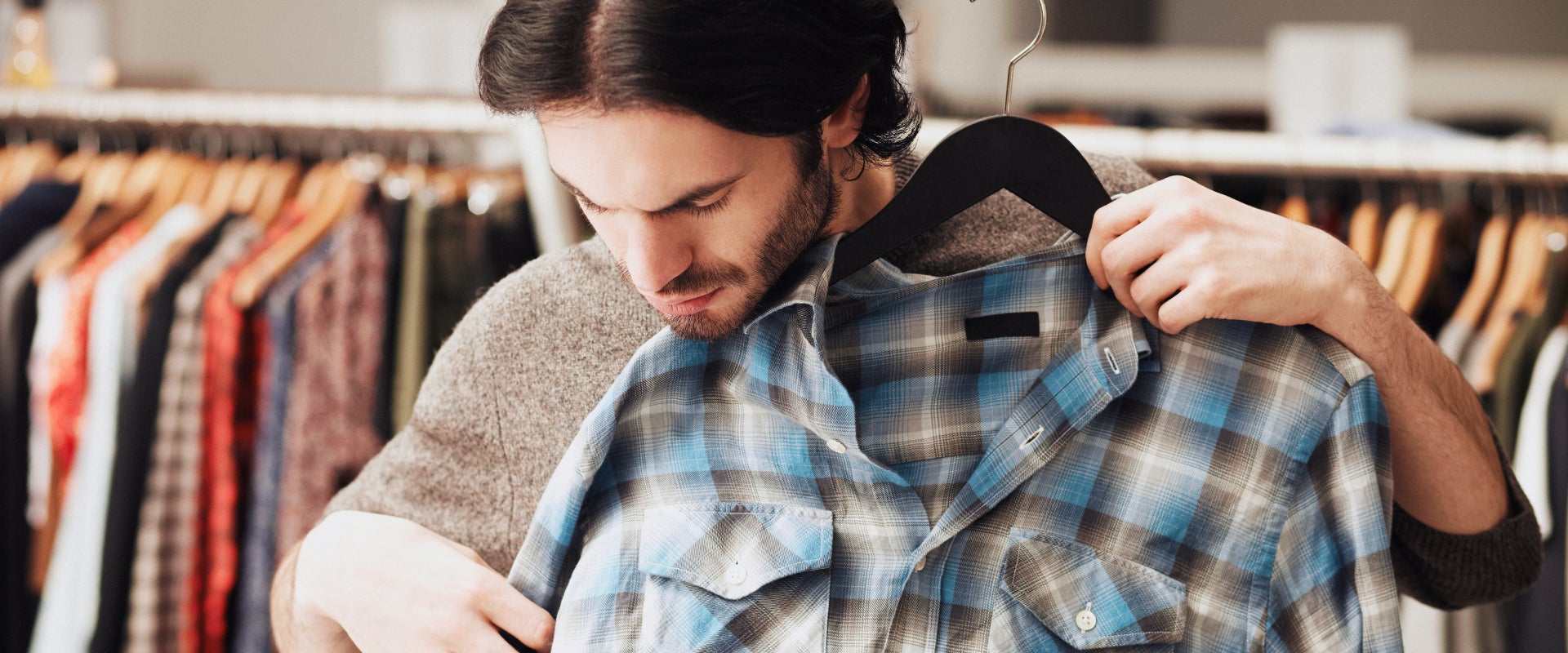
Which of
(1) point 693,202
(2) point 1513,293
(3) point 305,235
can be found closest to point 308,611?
(1) point 693,202

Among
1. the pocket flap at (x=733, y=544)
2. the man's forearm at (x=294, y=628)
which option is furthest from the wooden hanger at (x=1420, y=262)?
the man's forearm at (x=294, y=628)

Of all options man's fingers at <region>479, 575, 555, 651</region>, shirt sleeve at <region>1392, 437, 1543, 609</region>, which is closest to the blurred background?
shirt sleeve at <region>1392, 437, 1543, 609</region>

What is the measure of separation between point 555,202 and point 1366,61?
4.20ft

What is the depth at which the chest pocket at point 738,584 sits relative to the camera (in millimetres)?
797

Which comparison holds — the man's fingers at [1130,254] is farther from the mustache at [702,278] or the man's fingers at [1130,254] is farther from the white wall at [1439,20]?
the white wall at [1439,20]

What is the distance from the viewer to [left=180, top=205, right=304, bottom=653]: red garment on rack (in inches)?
63.7

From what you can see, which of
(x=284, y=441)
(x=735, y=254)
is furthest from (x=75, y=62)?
(x=735, y=254)

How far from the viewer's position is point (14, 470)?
1.65 metres

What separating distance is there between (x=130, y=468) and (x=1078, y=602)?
1367 mm

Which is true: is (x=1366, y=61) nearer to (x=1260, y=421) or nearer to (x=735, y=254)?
(x=1260, y=421)

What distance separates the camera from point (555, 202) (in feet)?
5.48

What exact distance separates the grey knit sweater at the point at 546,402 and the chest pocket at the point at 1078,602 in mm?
240

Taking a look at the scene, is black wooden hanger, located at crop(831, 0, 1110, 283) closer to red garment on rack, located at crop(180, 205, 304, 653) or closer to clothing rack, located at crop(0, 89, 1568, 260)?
clothing rack, located at crop(0, 89, 1568, 260)

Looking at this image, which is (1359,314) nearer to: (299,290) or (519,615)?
(519,615)
